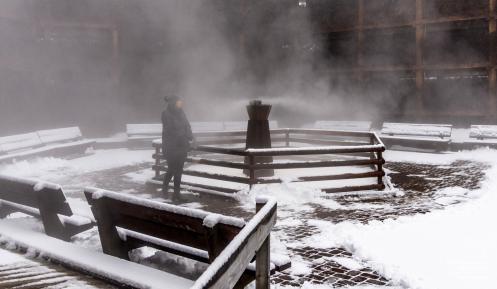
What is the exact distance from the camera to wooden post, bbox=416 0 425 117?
1465 cm

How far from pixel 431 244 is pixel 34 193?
185 inches

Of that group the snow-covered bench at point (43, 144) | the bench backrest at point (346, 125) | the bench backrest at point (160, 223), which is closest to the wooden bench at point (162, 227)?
the bench backrest at point (160, 223)

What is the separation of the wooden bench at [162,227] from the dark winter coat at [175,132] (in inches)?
128

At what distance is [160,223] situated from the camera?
11.8 feet

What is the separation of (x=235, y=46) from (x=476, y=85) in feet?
29.3

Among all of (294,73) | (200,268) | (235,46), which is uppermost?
(235,46)

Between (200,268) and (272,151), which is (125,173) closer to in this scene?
(272,151)

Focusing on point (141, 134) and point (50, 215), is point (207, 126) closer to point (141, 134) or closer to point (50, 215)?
point (141, 134)

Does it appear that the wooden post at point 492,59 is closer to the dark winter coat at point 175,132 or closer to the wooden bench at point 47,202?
the dark winter coat at point 175,132

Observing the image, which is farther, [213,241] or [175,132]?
[175,132]

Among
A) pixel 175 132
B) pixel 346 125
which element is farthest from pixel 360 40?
pixel 175 132

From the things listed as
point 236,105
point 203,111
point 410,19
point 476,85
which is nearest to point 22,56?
point 203,111

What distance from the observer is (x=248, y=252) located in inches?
103

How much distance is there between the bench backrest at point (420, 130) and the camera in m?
13.0
